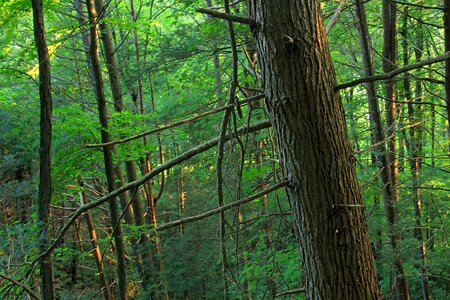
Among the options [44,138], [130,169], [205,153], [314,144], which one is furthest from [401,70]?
[130,169]

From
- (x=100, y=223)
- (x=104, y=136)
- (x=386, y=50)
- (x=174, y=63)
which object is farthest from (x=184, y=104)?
(x=100, y=223)

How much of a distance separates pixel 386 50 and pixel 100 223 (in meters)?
12.5

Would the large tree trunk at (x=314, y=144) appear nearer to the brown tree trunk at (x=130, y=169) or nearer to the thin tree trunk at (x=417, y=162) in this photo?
the thin tree trunk at (x=417, y=162)

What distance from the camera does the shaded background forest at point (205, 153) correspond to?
365 cm

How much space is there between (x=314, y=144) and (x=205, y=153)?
15.0 feet

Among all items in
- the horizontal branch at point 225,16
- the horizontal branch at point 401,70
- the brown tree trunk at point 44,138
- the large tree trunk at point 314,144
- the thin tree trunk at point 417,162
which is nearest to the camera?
the horizontal branch at point 225,16

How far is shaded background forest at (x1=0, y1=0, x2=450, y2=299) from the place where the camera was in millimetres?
3650

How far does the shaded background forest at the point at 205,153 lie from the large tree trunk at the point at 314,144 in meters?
0.21

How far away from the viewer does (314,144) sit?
6.34ft

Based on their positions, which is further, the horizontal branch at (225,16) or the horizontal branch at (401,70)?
the horizontal branch at (401,70)

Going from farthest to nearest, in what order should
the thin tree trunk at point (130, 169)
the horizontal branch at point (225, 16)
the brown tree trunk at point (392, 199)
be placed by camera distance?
the thin tree trunk at point (130, 169) → the brown tree trunk at point (392, 199) → the horizontal branch at point (225, 16)

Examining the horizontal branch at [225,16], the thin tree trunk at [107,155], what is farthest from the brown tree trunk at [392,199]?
the horizontal branch at [225,16]

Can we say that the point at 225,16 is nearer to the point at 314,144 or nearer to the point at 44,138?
the point at 314,144

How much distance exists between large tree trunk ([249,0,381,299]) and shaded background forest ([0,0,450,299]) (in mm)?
206
